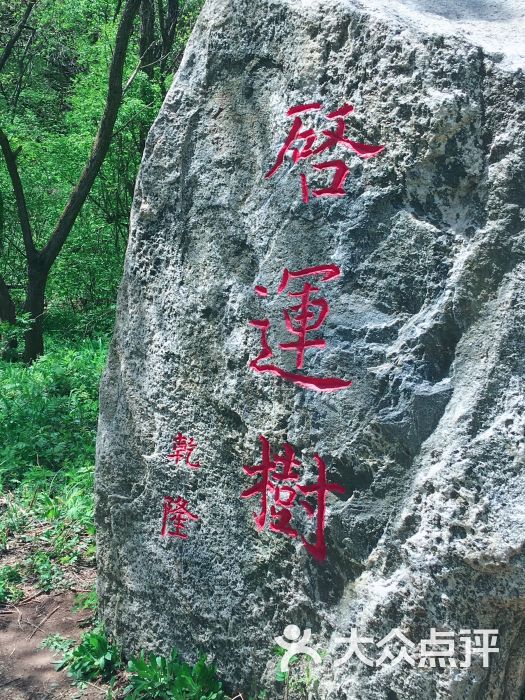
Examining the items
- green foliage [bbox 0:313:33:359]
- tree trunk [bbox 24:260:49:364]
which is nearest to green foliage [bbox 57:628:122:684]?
green foliage [bbox 0:313:33:359]

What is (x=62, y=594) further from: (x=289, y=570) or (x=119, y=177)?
(x=119, y=177)

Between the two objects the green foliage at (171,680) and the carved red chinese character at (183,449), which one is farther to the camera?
the carved red chinese character at (183,449)

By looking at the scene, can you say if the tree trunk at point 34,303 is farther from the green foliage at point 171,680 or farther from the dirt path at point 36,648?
the green foliage at point 171,680

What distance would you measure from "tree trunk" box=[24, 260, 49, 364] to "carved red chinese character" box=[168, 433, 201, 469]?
195 inches

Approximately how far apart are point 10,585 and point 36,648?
0.48 m

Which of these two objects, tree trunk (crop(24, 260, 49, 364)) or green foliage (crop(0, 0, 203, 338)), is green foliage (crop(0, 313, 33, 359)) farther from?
green foliage (crop(0, 0, 203, 338))

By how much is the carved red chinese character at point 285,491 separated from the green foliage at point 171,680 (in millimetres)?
560

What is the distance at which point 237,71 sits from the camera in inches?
103

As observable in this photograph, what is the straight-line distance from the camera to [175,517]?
275cm

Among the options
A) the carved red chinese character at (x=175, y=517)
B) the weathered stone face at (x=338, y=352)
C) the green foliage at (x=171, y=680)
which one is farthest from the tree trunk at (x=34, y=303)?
the green foliage at (x=171, y=680)

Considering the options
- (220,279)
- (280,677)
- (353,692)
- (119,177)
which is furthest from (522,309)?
(119,177)

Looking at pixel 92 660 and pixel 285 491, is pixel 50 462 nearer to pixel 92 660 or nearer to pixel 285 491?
pixel 92 660

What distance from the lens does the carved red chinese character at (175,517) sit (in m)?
2.72

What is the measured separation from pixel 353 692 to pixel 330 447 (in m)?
0.69
